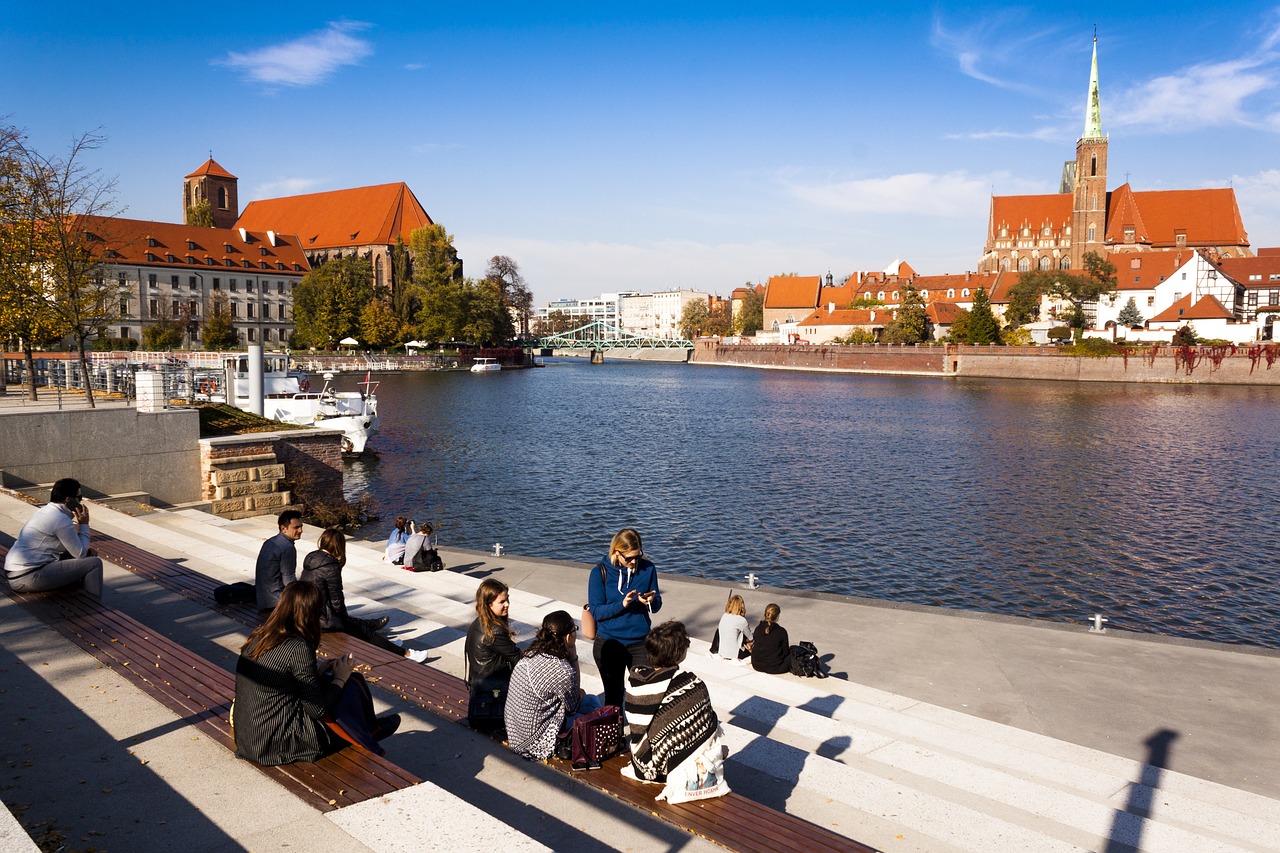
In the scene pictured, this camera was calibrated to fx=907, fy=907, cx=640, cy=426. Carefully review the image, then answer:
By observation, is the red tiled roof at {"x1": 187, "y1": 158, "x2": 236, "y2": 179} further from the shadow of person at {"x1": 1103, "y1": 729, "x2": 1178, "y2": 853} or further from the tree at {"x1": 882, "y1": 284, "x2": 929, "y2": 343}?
the shadow of person at {"x1": 1103, "y1": 729, "x2": 1178, "y2": 853}

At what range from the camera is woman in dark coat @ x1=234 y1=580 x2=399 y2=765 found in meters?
5.42

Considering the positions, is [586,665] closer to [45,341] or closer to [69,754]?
[69,754]

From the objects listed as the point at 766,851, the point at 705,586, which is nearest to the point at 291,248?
the point at 705,586

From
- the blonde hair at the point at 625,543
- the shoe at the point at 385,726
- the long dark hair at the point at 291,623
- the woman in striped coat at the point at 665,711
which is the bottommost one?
the shoe at the point at 385,726

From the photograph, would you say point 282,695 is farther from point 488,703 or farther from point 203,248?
point 203,248

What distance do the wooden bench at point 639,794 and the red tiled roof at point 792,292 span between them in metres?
156

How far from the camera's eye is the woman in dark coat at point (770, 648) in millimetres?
10273

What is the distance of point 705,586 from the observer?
15.3m

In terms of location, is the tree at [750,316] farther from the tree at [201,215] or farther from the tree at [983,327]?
the tree at [201,215]

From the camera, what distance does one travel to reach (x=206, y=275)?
103m

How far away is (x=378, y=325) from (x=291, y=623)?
104917 mm

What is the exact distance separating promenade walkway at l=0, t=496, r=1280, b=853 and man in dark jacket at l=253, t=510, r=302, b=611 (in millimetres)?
463

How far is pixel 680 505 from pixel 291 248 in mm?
102627

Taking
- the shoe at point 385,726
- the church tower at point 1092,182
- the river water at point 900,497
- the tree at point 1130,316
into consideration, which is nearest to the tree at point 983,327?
the tree at point 1130,316
